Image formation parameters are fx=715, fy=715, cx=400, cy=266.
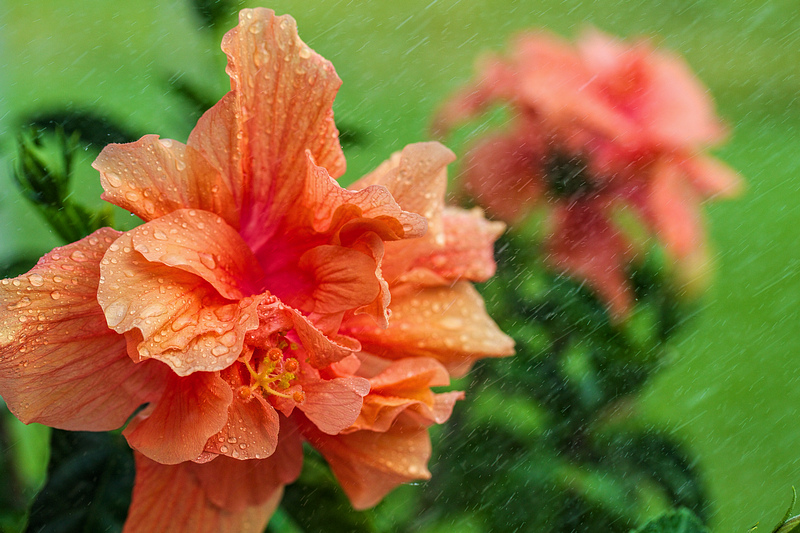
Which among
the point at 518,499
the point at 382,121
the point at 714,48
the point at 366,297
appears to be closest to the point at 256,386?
the point at 366,297

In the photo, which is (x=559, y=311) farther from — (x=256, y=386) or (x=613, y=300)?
(x=256, y=386)

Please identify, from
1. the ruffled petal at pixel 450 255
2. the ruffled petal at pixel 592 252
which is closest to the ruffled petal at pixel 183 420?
the ruffled petal at pixel 450 255

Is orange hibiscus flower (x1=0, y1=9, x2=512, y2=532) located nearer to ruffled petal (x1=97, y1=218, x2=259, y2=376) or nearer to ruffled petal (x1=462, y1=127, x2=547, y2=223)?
ruffled petal (x1=97, y1=218, x2=259, y2=376)

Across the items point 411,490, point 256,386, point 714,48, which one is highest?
point 256,386

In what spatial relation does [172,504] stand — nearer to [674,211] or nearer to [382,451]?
[382,451]

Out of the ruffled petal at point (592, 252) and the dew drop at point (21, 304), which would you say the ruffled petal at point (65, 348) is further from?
the ruffled petal at point (592, 252)

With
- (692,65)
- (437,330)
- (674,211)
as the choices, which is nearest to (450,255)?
(437,330)
